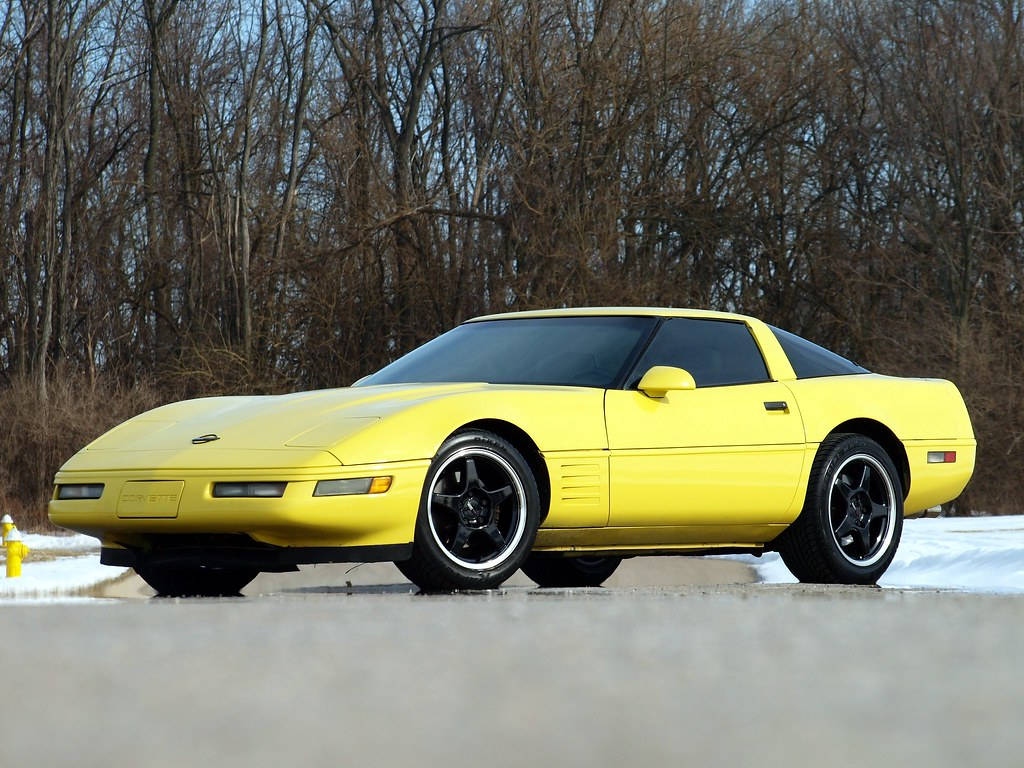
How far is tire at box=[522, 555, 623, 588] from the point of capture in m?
9.92

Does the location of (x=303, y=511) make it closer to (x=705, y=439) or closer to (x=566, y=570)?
(x=705, y=439)

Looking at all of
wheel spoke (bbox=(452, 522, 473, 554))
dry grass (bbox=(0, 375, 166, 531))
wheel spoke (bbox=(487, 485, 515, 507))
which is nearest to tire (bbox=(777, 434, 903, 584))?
wheel spoke (bbox=(487, 485, 515, 507))

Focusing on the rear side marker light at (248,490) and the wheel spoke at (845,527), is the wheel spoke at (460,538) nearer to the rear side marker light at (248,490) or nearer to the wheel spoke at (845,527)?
the rear side marker light at (248,490)

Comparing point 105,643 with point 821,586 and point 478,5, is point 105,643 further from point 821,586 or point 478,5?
point 478,5

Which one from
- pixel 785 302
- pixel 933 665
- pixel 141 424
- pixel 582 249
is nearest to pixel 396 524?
pixel 141 424

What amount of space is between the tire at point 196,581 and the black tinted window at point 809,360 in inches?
126

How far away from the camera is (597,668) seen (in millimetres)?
4488

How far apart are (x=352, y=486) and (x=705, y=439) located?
6.83 ft

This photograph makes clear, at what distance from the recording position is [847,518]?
893 cm

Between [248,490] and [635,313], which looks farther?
[635,313]

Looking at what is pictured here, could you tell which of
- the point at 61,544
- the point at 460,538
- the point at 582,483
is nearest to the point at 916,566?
the point at 582,483

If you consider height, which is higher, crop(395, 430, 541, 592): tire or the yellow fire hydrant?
crop(395, 430, 541, 592): tire

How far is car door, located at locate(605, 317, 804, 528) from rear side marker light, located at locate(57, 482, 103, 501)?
240 centimetres

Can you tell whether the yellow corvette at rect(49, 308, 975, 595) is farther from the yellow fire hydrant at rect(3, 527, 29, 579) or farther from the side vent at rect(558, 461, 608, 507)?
the yellow fire hydrant at rect(3, 527, 29, 579)
